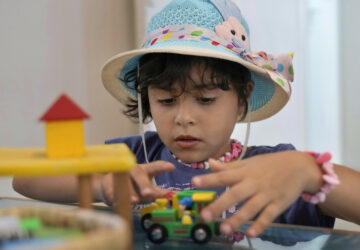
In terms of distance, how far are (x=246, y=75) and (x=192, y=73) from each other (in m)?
0.16

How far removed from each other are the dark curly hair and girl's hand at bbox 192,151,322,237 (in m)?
0.33

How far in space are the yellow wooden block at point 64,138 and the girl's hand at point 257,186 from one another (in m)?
0.13

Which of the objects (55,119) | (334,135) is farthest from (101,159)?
(334,135)

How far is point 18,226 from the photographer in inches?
12.6

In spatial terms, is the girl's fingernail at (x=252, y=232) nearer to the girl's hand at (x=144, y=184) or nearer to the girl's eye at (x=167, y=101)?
the girl's hand at (x=144, y=184)

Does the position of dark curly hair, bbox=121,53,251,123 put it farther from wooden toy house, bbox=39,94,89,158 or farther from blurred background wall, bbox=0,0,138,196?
blurred background wall, bbox=0,0,138,196

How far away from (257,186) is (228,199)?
0.14ft

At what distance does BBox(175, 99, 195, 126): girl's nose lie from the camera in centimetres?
82

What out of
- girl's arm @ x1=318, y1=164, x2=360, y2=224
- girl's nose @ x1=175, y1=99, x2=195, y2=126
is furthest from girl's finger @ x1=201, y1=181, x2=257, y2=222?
girl's nose @ x1=175, y1=99, x2=195, y2=126

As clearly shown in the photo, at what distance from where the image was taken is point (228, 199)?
18.6 inches

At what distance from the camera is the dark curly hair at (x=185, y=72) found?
848mm

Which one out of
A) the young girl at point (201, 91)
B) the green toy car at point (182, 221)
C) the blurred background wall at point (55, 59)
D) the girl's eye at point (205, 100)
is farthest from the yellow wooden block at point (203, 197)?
the blurred background wall at point (55, 59)

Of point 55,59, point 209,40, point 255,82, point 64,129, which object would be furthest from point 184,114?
point 55,59

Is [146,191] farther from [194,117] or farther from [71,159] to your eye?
[194,117]
